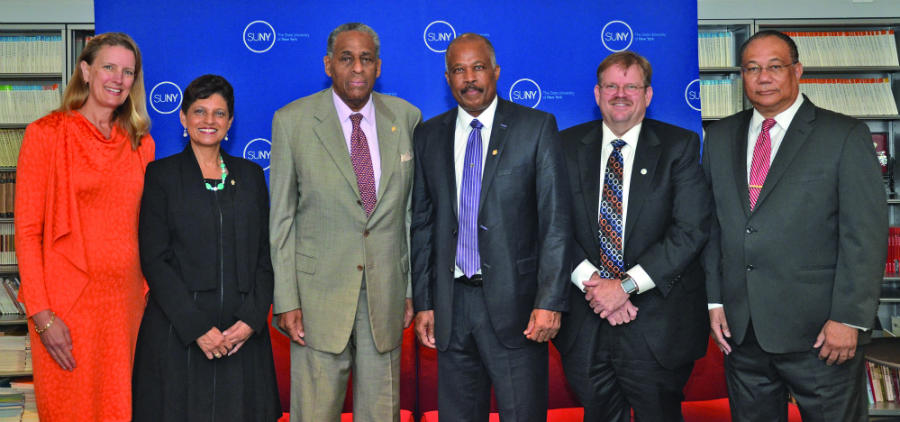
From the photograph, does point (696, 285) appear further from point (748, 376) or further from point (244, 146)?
point (244, 146)

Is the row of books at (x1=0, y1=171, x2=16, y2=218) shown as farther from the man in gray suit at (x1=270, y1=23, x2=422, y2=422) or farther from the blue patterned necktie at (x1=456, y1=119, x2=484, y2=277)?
the blue patterned necktie at (x1=456, y1=119, x2=484, y2=277)

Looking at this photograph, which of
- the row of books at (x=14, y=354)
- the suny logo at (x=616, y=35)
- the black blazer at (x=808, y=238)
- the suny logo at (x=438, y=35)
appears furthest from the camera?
the row of books at (x=14, y=354)

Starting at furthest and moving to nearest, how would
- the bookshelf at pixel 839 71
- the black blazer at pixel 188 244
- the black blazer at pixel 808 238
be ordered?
the bookshelf at pixel 839 71 < the black blazer at pixel 188 244 < the black blazer at pixel 808 238

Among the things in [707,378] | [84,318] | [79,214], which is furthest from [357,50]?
[707,378]

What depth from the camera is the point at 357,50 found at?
262cm

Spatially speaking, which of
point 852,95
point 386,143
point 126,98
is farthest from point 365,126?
point 852,95

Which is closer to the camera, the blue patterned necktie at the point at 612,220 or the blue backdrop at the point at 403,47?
the blue patterned necktie at the point at 612,220

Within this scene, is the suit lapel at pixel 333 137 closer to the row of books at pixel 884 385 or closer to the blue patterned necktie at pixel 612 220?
the blue patterned necktie at pixel 612 220

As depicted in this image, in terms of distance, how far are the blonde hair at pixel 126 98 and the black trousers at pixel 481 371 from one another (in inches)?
59.4

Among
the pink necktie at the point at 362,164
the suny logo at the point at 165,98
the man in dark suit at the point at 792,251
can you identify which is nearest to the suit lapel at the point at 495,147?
the pink necktie at the point at 362,164

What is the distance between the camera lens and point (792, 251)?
7.89ft

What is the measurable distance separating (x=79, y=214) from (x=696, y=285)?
241cm

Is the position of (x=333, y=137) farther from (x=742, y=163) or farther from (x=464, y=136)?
(x=742, y=163)

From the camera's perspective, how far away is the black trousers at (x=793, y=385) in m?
2.36
